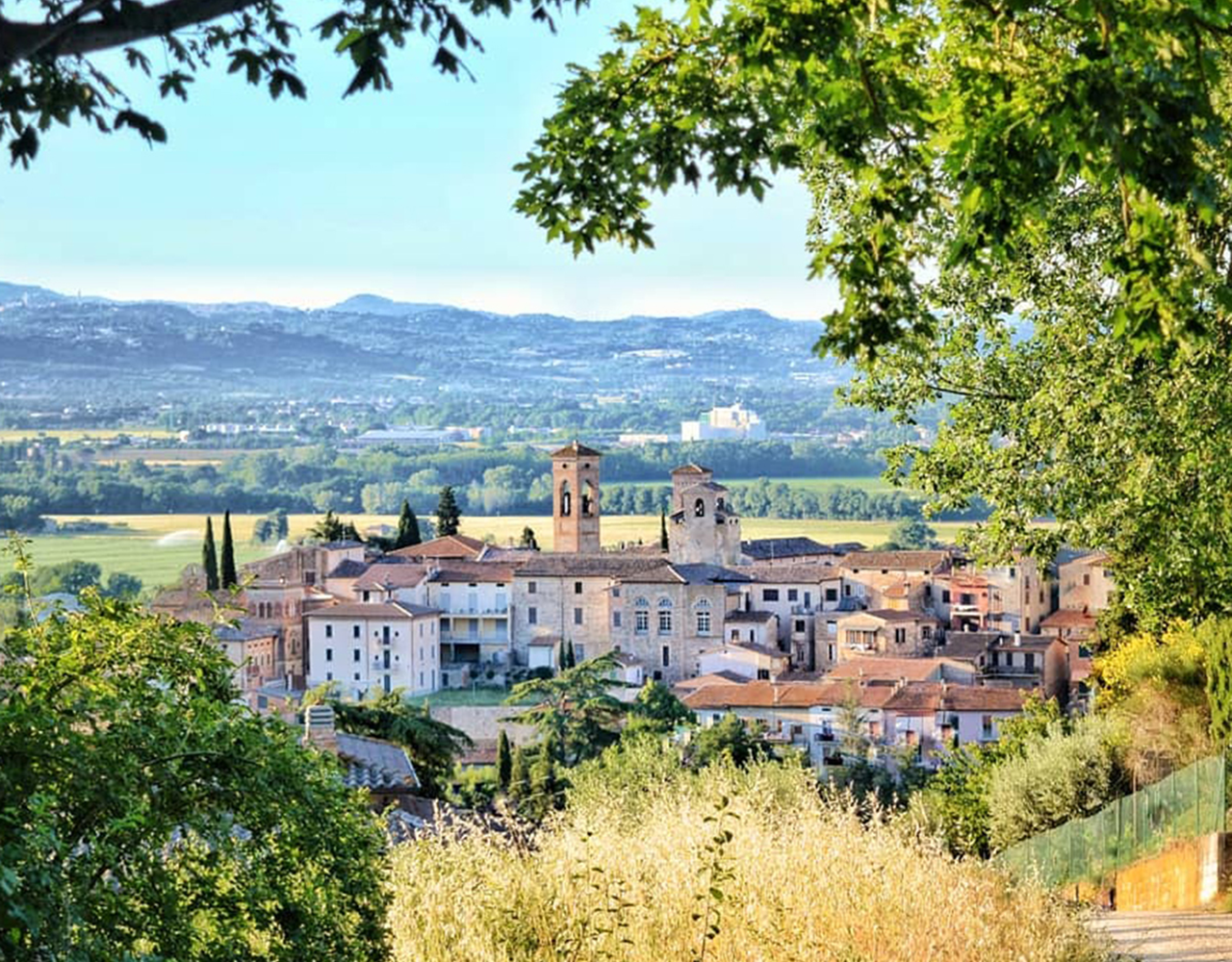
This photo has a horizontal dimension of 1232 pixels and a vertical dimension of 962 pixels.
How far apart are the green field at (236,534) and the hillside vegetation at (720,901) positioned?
272 feet

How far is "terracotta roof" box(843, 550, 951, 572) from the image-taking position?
7412 centimetres

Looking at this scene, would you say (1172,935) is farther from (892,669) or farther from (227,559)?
(227,559)

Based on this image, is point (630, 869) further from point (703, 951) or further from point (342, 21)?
point (342, 21)

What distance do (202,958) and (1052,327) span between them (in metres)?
5.60

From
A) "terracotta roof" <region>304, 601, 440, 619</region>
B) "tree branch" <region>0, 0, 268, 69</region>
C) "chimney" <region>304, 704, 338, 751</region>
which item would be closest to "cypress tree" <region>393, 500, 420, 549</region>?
"terracotta roof" <region>304, 601, 440, 619</region>

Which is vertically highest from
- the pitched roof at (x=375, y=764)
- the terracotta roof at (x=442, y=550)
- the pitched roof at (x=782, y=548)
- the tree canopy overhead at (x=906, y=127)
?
the tree canopy overhead at (x=906, y=127)

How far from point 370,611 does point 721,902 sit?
210 ft

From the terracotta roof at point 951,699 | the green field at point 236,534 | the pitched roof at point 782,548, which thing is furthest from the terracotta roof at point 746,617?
the green field at point 236,534

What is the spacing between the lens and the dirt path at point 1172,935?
7.53 metres

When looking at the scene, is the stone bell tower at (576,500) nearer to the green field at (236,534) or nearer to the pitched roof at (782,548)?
the pitched roof at (782,548)

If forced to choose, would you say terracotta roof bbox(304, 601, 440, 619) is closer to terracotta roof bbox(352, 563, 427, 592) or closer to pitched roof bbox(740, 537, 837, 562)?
terracotta roof bbox(352, 563, 427, 592)

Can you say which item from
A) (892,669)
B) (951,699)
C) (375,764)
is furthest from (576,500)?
(375,764)

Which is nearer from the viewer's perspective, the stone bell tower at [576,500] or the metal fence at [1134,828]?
the metal fence at [1134,828]

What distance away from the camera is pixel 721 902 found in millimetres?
5848
